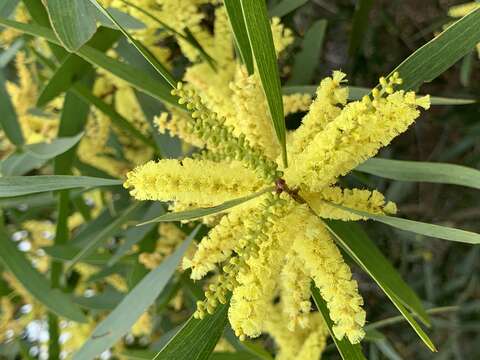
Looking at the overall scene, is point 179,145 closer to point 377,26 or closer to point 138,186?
point 138,186

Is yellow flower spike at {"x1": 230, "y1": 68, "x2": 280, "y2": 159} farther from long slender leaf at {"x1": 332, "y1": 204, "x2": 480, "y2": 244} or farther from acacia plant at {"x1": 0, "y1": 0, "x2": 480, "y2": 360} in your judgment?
long slender leaf at {"x1": 332, "y1": 204, "x2": 480, "y2": 244}

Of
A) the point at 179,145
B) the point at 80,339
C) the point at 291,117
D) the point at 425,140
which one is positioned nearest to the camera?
the point at 179,145

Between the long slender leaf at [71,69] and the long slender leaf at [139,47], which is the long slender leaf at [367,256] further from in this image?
the long slender leaf at [71,69]

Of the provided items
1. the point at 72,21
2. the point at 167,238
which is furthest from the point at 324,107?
the point at 167,238

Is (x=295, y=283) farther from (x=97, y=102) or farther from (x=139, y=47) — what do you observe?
(x=97, y=102)

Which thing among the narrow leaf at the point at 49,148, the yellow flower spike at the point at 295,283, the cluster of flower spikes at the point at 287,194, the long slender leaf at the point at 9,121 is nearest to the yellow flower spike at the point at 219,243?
the cluster of flower spikes at the point at 287,194

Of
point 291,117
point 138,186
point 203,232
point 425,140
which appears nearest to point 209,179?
point 138,186
